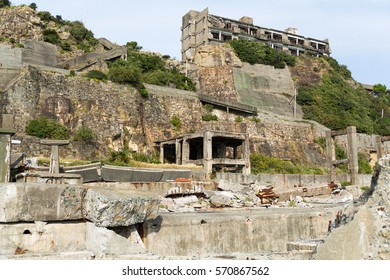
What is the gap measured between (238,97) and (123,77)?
19.1 metres

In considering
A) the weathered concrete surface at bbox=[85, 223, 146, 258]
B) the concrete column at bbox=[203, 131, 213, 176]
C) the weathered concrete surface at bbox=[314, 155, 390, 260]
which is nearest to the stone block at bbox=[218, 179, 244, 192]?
Answer: the concrete column at bbox=[203, 131, 213, 176]

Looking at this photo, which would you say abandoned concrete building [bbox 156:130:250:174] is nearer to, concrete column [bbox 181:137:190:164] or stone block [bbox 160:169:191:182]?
concrete column [bbox 181:137:190:164]

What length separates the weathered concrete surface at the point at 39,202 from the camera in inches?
290

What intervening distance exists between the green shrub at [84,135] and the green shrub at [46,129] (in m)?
0.80

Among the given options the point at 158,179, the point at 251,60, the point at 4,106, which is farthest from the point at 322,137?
the point at 4,106

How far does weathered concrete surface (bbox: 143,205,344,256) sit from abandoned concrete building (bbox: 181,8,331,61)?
46201 millimetres

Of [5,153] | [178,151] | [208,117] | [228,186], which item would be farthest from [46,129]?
[208,117]

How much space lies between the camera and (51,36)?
4731 centimetres

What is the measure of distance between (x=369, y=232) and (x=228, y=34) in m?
56.3

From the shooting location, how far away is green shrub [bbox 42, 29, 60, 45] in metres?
46.8

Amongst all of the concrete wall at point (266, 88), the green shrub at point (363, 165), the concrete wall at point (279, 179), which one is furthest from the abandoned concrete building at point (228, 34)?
the concrete wall at point (279, 179)

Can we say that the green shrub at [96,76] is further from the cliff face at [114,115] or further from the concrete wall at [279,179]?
the concrete wall at [279,179]

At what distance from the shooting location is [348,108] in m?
55.5

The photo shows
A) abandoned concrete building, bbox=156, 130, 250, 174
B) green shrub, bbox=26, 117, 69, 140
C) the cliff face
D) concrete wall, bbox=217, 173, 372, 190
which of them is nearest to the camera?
green shrub, bbox=26, 117, 69, 140
